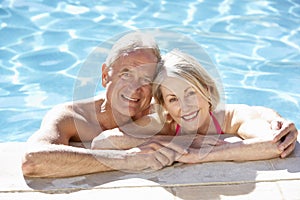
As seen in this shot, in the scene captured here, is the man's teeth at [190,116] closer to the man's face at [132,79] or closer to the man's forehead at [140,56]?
the man's face at [132,79]

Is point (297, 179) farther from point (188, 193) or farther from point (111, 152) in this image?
point (111, 152)

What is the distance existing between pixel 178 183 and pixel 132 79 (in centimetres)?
74

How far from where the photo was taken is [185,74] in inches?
129

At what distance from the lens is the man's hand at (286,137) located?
10.7ft

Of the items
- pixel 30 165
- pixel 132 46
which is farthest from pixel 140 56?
pixel 30 165

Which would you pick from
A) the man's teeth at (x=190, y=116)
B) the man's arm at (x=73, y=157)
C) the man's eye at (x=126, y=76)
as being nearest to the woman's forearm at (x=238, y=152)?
the man's arm at (x=73, y=157)

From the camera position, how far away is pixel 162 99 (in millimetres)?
3426

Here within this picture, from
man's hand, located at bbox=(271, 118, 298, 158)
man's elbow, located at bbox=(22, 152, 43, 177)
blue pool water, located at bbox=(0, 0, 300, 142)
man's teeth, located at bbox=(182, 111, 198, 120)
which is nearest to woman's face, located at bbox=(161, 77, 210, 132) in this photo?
man's teeth, located at bbox=(182, 111, 198, 120)

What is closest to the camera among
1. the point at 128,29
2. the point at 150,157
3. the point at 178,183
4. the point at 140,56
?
the point at 178,183

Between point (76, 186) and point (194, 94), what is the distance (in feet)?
2.85

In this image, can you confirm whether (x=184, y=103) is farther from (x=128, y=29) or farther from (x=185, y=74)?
(x=128, y=29)

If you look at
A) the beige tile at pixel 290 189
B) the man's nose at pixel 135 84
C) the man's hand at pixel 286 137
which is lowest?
the beige tile at pixel 290 189

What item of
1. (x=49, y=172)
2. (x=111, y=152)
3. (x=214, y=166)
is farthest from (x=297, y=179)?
(x=49, y=172)

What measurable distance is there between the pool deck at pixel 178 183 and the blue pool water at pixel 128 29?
7.02 ft
